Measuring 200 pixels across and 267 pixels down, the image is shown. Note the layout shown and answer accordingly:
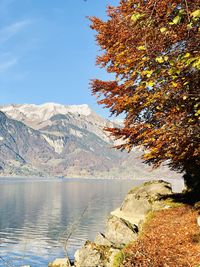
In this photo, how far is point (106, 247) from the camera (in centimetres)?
2245

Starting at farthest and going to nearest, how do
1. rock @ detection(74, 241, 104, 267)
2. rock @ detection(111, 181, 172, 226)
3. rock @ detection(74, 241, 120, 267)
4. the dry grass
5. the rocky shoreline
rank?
rock @ detection(111, 181, 172, 226) < the rocky shoreline < rock @ detection(74, 241, 104, 267) < rock @ detection(74, 241, 120, 267) < the dry grass

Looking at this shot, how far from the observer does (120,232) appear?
2556 cm

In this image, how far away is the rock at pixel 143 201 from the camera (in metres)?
36.3

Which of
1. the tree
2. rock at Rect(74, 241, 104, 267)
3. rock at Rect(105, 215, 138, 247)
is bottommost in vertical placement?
rock at Rect(74, 241, 104, 267)

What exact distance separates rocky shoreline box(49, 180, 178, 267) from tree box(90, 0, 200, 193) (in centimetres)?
479

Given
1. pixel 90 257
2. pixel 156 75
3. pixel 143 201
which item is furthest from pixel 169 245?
pixel 143 201

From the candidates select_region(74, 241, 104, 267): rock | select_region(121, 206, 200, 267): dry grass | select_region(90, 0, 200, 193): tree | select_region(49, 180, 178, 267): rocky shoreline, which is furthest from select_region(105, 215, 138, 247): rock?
select_region(90, 0, 200, 193): tree

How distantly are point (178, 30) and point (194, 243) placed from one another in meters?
11.0

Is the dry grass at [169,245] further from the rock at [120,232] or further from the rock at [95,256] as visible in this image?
the rock at [95,256]

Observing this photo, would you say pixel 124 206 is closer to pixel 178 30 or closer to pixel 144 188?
pixel 144 188

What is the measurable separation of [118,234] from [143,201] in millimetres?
12679

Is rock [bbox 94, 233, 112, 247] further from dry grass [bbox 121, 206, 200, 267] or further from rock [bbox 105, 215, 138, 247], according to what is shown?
dry grass [bbox 121, 206, 200, 267]

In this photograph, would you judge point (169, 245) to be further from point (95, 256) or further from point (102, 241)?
point (102, 241)

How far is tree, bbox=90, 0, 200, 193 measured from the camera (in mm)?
10930
